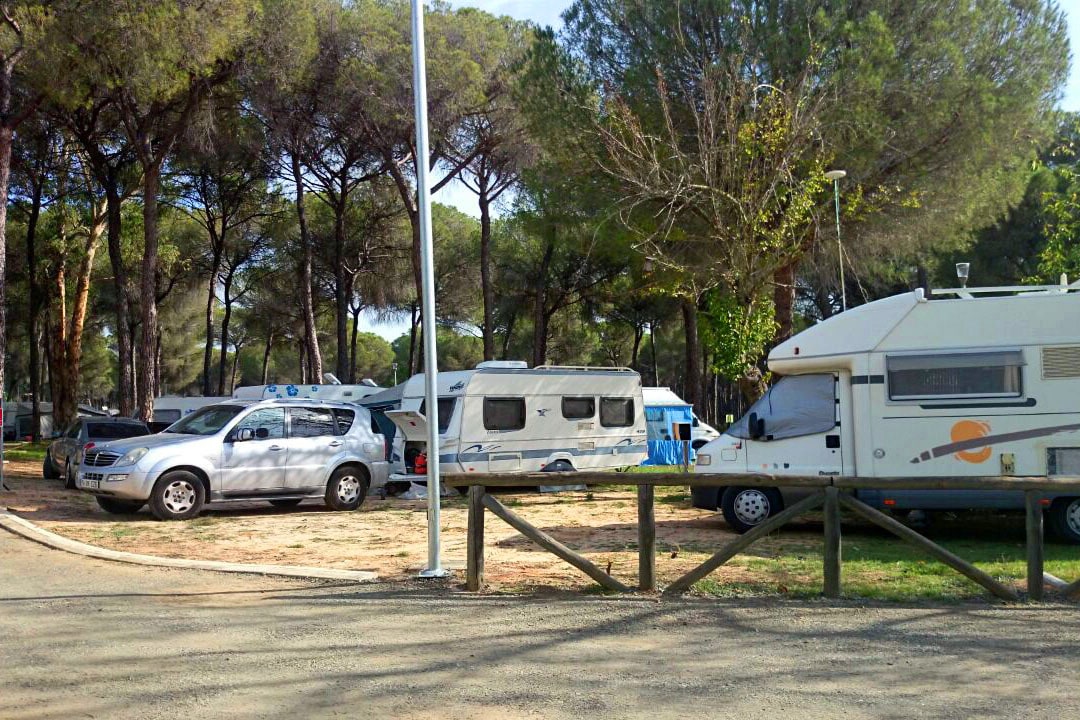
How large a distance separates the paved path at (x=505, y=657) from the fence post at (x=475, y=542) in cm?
28

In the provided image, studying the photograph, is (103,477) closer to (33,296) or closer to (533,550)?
(533,550)

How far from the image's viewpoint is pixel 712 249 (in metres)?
18.6

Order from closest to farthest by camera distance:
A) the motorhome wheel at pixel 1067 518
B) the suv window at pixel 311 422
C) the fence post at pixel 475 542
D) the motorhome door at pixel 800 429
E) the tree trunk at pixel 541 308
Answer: the fence post at pixel 475 542, the motorhome wheel at pixel 1067 518, the motorhome door at pixel 800 429, the suv window at pixel 311 422, the tree trunk at pixel 541 308

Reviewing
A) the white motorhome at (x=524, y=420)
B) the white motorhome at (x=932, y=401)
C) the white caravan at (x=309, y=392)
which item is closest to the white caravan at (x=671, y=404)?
the white motorhome at (x=524, y=420)

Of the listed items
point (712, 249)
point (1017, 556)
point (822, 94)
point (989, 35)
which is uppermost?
point (989, 35)

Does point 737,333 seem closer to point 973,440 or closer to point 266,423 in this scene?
point 973,440

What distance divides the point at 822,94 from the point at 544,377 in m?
6.77

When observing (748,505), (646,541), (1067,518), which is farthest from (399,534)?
(1067,518)

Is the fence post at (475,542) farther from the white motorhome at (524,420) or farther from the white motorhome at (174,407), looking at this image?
the white motorhome at (174,407)

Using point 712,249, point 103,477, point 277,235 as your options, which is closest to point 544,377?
point 712,249

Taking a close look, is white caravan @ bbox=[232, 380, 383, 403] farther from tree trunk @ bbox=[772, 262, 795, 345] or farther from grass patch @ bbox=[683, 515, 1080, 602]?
grass patch @ bbox=[683, 515, 1080, 602]

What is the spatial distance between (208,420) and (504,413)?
5.30 m

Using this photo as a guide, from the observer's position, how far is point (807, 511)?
7.75 m

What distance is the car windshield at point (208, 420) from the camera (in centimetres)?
1384
